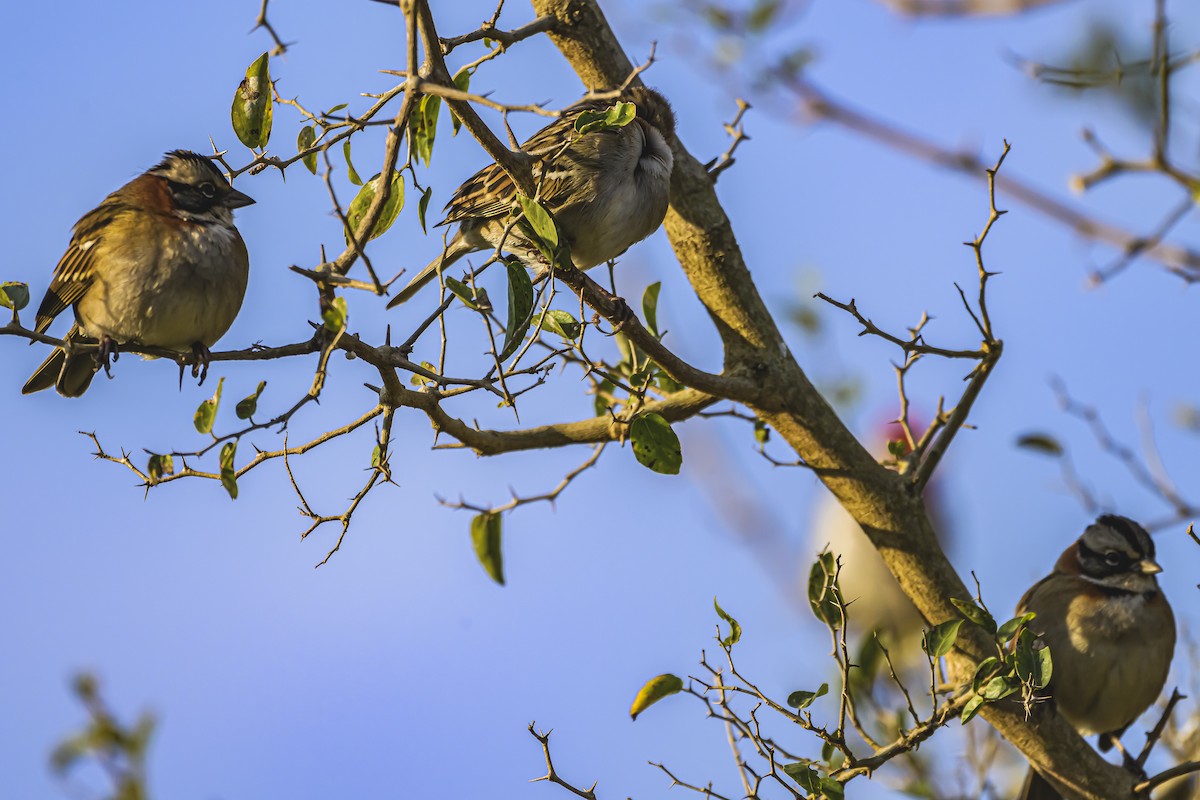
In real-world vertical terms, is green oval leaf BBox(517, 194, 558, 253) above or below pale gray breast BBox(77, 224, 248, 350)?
below

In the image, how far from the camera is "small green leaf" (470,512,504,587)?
16.5 feet

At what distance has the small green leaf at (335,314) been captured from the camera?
3.33 meters

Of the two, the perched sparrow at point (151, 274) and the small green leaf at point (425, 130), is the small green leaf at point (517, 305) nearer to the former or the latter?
the small green leaf at point (425, 130)

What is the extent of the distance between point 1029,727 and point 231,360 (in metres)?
3.15

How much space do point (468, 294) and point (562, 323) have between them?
0.52 m

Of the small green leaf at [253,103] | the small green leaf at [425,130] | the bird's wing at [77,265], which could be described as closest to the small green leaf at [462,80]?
the small green leaf at [425,130]

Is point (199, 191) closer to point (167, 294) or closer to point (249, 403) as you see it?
point (167, 294)

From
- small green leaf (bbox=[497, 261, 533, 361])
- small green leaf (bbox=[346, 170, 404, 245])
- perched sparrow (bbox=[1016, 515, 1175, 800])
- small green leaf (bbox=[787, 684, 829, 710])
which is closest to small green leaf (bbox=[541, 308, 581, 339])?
small green leaf (bbox=[497, 261, 533, 361])

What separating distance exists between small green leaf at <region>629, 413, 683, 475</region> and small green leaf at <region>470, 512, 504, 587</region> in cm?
88

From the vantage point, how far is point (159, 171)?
221 inches

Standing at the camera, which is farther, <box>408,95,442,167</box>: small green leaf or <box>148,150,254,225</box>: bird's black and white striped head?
<box>148,150,254,225</box>: bird's black and white striped head

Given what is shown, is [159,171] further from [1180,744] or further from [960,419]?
[1180,744]

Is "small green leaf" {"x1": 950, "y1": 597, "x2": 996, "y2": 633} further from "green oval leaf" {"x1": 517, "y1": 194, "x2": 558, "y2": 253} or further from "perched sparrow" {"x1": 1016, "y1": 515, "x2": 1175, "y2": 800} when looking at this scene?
"perched sparrow" {"x1": 1016, "y1": 515, "x2": 1175, "y2": 800}

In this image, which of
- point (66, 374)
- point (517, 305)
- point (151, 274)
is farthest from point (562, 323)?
point (66, 374)
